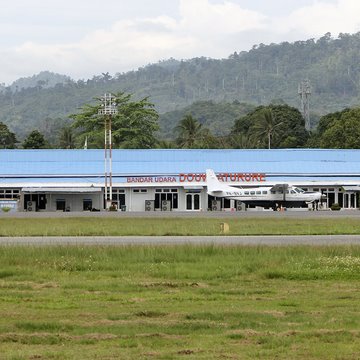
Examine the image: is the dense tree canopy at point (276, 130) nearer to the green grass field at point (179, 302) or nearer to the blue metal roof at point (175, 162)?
the blue metal roof at point (175, 162)

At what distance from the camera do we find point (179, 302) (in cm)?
1830

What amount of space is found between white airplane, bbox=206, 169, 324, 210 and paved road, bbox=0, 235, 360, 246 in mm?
38689

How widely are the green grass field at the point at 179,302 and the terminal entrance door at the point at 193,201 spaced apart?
55554 mm

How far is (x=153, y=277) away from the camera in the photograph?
2294cm

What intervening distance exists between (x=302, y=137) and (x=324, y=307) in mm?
123052

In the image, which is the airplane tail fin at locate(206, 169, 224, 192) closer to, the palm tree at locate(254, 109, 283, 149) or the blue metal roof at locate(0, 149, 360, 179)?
the blue metal roof at locate(0, 149, 360, 179)

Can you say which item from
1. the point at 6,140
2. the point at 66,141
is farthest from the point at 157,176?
the point at 6,140

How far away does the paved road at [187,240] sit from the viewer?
1315 inches

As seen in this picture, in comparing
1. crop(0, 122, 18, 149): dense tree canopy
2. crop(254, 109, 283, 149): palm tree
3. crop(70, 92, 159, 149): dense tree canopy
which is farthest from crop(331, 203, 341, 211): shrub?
crop(0, 122, 18, 149): dense tree canopy

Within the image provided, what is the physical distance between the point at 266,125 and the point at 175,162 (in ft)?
156

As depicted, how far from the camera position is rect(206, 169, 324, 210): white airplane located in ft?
252

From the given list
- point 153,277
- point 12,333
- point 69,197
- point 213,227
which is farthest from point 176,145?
point 12,333

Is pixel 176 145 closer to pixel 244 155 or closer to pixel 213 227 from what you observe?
pixel 244 155

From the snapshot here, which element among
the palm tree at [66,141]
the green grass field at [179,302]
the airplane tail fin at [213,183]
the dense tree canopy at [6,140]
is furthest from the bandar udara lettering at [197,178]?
the dense tree canopy at [6,140]
